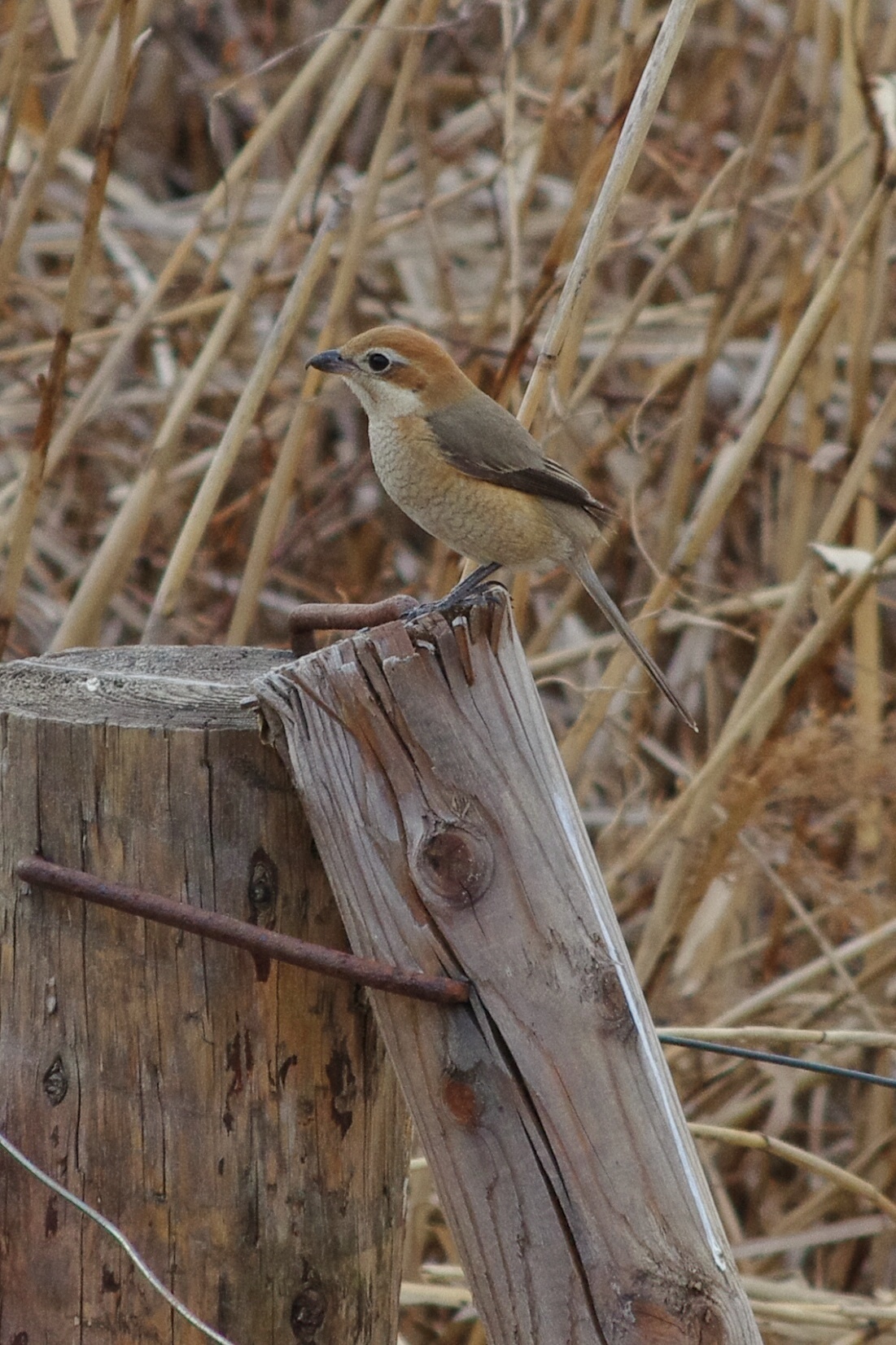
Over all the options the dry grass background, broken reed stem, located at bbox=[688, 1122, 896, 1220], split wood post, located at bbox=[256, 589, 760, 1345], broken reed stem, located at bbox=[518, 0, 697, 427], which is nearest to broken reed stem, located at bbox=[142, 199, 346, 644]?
the dry grass background

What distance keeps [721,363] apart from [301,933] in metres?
3.94

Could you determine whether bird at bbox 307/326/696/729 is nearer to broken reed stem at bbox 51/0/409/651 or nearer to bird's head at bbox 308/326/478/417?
bird's head at bbox 308/326/478/417

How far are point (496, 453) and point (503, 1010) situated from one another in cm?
132

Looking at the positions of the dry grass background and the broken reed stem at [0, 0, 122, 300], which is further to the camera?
the dry grass background

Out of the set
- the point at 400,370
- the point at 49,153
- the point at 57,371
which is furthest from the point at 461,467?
the point at 49,153

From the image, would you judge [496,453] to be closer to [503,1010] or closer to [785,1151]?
[785,1151]

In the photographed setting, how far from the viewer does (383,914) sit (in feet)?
4.43

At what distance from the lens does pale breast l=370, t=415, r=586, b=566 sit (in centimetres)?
248

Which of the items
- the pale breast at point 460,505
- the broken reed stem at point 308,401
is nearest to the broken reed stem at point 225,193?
the broken reed stem at point 308,401

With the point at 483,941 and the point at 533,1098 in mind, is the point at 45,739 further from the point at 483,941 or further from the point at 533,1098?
the point at 533,1098

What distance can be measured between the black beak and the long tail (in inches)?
20.5

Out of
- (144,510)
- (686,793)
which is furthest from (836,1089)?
(144,510)

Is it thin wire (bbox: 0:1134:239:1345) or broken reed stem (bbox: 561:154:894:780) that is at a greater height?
broken reed stem (bbox: 561:154:894:780)

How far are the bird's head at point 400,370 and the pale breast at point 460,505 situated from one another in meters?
0.03
